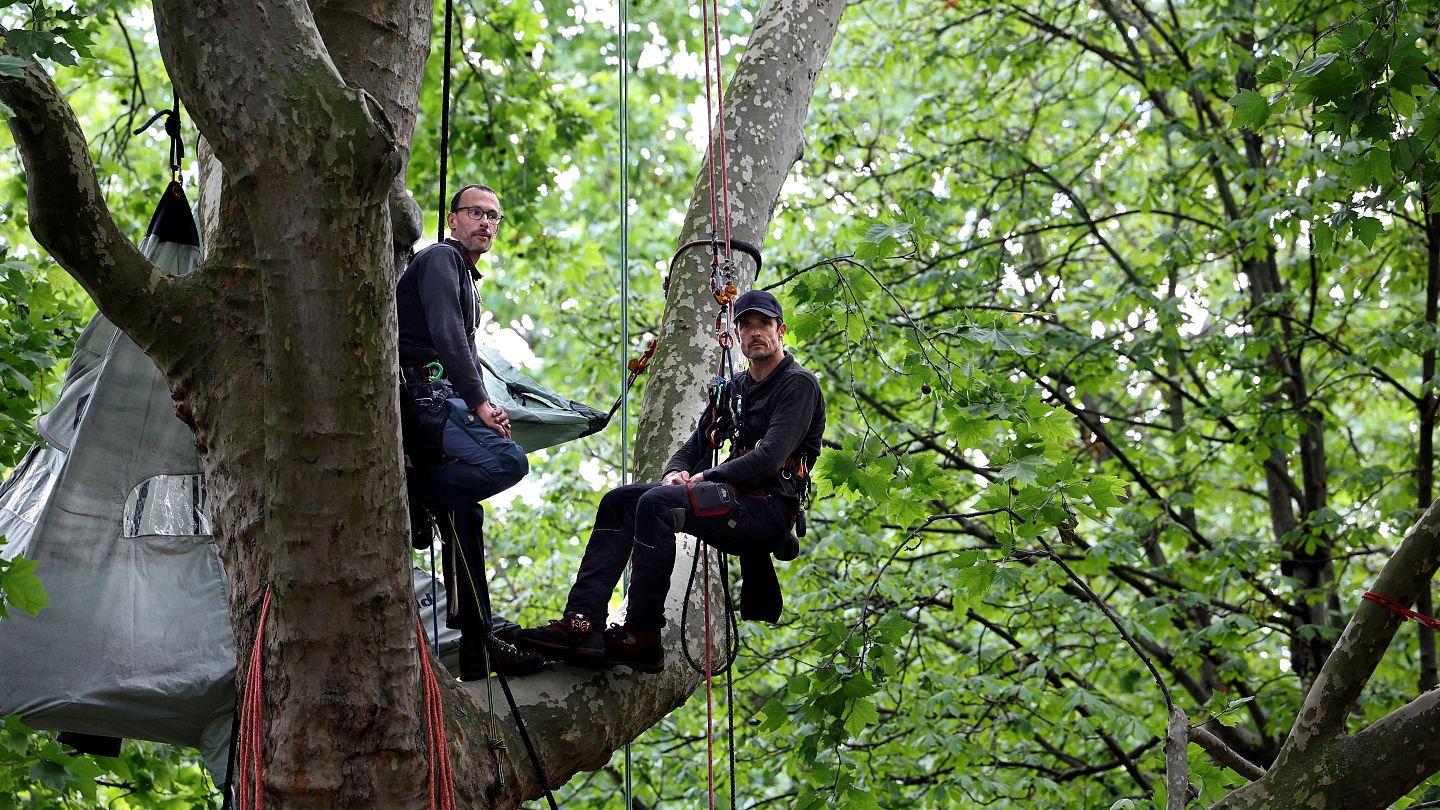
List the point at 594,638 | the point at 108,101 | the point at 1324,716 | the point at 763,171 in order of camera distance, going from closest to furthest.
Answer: the point at 1324,716 → the point at 594,638 → the point at 763,171 → the point at 108,101

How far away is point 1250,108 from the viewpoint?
12.7 feet

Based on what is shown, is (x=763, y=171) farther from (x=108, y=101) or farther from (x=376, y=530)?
(x=108, y=101)

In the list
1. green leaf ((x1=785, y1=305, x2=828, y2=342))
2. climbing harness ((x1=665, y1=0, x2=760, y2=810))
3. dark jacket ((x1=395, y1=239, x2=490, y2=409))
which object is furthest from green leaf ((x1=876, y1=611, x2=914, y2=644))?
dark jacket ((x1=395, y1=239, x2=490, y2=409))

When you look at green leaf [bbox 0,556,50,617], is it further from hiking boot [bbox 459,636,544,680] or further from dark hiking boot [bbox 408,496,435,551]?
hiking boot [bbox 459,636,544,680]

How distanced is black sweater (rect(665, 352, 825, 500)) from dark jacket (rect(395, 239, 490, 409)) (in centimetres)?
75

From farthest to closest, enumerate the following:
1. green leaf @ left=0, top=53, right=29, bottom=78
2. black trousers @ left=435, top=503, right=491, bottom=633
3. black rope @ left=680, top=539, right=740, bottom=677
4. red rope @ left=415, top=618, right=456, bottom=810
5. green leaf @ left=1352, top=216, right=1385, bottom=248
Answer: green leaf @ left=1352, top=216, right=1385, bottom=248 < black rope @ left=680, top=539, right=740, bottom=677 < black trousers @ left=435, top=503, right=491, bottom=633 < red rope @ left=415, top=618, right=456, bottom=810 < green leaf @ left=0, top=53, right=29, bottom=78

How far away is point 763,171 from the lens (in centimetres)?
467

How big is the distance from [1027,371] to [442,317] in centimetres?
433

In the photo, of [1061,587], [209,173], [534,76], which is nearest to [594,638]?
[209,173]

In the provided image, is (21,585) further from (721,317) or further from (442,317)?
(721,317)

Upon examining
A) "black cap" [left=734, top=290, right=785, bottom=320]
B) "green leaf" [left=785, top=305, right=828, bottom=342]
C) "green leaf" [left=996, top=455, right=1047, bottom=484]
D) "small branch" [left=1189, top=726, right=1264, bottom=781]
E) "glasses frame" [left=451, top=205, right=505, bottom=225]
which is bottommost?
"small branch" [left=1189, top=726, right=1264, bottom=781]

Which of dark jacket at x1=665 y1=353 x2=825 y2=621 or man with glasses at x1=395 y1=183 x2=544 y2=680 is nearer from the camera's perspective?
man with glasses at x1=395 y1=183 x2=544 y2=680

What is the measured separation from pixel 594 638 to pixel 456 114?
548 centimetres

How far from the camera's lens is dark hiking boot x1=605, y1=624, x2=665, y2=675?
Answer: 3514mm
